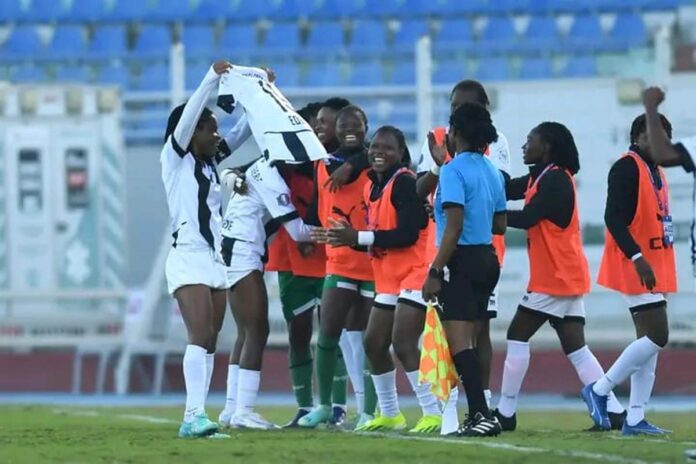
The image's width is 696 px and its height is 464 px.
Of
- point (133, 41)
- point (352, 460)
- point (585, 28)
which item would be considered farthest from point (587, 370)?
point (133, 41)

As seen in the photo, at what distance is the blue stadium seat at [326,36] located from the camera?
2767 cm

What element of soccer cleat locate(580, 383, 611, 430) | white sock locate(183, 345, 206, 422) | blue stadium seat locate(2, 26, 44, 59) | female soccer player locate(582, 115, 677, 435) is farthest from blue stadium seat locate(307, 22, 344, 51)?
white sock locate(183, 345, 206, 422)

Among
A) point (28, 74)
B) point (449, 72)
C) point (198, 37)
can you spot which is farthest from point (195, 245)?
point (198, 37)

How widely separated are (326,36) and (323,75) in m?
2.40

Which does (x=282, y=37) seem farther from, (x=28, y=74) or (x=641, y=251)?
(x=641, y=251)

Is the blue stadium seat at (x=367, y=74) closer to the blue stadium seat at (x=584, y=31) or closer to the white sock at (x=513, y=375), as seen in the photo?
the blue stadium seat at (x=584, y=31)

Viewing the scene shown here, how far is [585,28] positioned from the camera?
90.3ft

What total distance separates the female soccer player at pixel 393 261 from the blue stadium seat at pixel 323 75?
1347 cm

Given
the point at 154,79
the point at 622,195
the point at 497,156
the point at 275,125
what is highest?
the point at 154,79

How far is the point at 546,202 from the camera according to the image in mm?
11828

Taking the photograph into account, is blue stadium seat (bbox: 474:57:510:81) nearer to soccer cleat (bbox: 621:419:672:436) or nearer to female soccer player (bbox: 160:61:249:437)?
soccer cleat (bbox: 621:419:672:436)

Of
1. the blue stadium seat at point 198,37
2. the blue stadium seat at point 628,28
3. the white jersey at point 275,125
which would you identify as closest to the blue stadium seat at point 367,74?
the blue stadium seat at point 198,37

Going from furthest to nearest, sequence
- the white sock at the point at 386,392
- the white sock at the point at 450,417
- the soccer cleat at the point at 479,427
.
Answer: the white sock at the point at 386,392
the white sock at the point at 450,417
the soccer cleat at the point at 479,427

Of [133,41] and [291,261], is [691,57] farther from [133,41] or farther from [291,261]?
[291,261]
